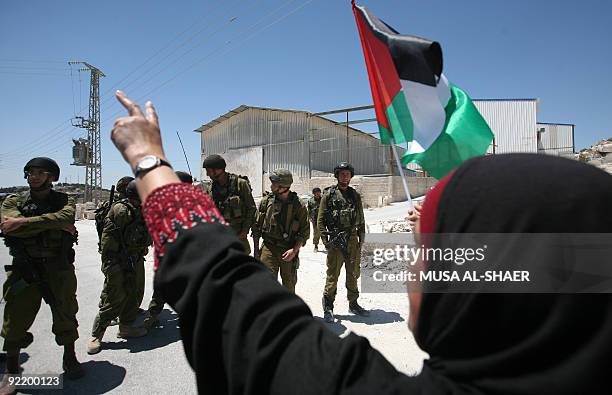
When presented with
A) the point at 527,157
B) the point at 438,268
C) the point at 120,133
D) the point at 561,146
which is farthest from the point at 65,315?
the point at 561,146

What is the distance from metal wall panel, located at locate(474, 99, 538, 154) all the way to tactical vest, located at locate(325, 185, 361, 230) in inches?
798

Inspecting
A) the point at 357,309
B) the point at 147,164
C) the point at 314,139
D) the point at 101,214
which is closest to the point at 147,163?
the point at 147,164

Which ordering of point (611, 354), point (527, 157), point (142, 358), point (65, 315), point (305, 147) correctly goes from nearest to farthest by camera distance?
point (611, 354), point (527, 157), point (65, 315), point (142, 358), point (305, 147)

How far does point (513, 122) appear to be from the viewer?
2258 cm

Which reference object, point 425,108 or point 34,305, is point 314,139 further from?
point 425,108

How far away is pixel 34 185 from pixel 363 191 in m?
16.5

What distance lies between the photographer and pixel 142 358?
11.5 feet

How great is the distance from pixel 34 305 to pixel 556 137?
31324mm

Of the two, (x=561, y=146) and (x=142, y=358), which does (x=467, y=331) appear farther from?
(x=561, y=146)

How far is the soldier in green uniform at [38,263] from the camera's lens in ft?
9.66

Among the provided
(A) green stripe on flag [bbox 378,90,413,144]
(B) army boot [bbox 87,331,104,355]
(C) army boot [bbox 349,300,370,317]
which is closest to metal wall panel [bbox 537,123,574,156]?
(C) army boot [bbox 349,300,370,317]

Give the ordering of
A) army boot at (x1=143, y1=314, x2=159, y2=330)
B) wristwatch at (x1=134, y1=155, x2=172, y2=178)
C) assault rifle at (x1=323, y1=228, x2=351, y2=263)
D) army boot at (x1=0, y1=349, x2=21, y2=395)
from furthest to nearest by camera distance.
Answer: assault rifle at (x1=323, y1=228, x2=351, y2=263) → army boot at (x1=143, y1=314, x2=159, y2=330) → army boot at (x1=0, y1=349, x2=21, y2=395) → wristwatch at (x1=134, y1=155, x2=172, y2=178)

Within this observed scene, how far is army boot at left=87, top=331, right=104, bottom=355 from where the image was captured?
3.59 meters

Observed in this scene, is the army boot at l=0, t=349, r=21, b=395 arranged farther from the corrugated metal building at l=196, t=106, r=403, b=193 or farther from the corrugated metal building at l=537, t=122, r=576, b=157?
the corrugated metal building at l=537, t=122, r=576, b=157
